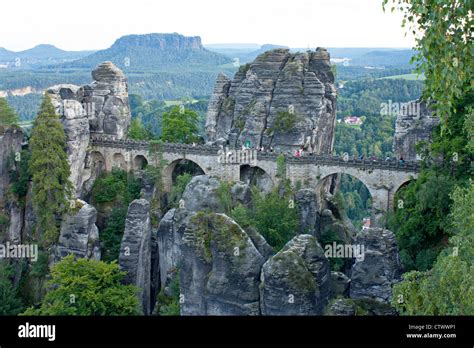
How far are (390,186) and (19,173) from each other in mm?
23170

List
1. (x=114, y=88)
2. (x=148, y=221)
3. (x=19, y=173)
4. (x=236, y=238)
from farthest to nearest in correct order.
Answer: (x=114, y=88)
(x=19, y=173)
(x=148, y=221)
(x=236, y=238)

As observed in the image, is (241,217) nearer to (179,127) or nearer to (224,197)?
(224,197)

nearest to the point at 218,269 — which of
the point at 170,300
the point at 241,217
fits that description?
the point at 241,217

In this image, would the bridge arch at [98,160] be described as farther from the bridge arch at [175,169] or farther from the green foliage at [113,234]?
the green foliage at [113,234]

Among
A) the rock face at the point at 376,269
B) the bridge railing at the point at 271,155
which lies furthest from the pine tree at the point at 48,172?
the rock face at the point at 376,269

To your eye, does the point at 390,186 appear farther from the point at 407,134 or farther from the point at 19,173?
the point at 19,173

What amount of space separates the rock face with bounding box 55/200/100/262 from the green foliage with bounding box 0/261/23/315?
3.00 m

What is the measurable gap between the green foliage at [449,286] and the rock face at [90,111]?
3123cm

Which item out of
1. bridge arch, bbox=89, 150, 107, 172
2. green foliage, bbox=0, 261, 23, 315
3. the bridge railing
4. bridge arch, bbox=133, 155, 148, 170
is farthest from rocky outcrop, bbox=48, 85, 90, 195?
green foliage, bbox=0, 261, 23, 315

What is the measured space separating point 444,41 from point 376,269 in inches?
553

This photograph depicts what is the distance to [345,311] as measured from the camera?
20484 mm

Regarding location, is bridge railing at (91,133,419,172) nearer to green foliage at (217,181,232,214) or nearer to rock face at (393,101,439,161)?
rock face at (393,101,439,161)

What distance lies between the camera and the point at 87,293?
1117 inches
